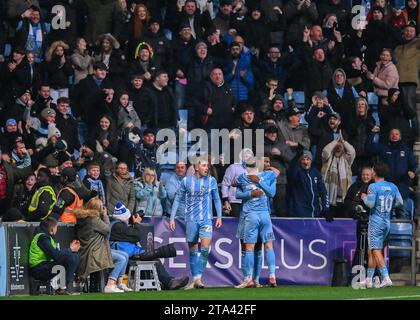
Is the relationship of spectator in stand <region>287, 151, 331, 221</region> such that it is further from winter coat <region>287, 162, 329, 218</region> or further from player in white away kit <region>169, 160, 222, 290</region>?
player in white away kit <region>169, 160, 222, 290</region>

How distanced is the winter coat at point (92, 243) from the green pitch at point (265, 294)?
0.43m

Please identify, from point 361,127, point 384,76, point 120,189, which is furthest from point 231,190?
point 384,76

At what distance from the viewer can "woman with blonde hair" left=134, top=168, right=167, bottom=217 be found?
83.5 ft

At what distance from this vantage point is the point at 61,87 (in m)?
28.2

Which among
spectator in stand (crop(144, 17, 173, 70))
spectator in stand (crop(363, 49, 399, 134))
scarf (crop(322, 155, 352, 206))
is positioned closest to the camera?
scarf (crop(322, 155, 352, 206))

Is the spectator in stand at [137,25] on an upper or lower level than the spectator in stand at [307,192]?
upper

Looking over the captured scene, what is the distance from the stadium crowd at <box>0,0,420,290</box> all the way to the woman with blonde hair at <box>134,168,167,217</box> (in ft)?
0.07

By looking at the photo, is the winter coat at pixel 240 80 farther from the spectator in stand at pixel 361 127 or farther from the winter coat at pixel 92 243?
the winter coat at pixel 92 243

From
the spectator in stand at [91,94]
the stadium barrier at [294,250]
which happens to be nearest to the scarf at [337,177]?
the stadium barrier at [294,250]

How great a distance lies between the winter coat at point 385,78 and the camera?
29328 mm

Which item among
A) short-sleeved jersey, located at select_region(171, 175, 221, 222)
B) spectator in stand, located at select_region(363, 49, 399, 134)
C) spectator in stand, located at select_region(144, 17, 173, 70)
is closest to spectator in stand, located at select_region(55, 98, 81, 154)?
spectator in stand, located at select_region(144, 17, 173, 70)

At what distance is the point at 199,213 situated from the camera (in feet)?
80.6
